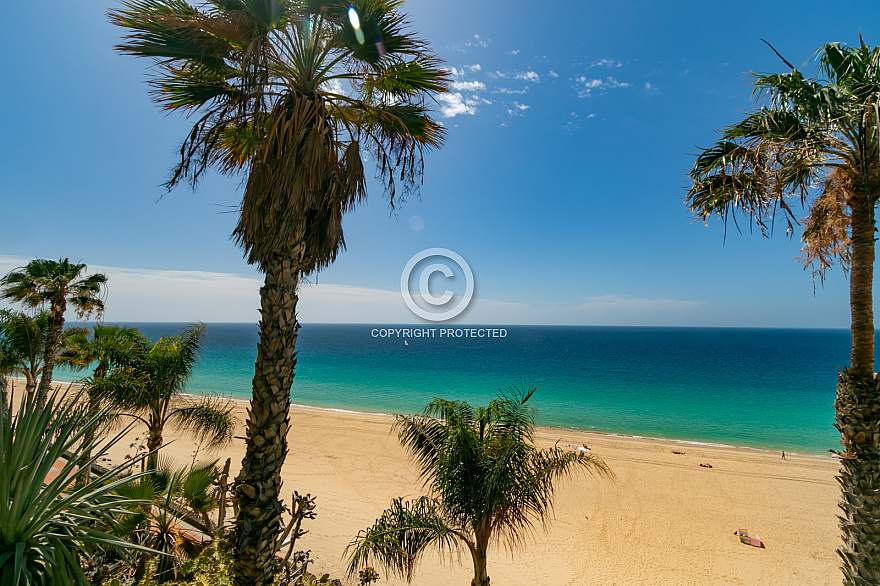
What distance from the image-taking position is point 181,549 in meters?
6.21

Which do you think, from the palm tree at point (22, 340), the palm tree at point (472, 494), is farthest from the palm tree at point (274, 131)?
the palm tree at point (22, 340)

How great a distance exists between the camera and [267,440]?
408 centimetres

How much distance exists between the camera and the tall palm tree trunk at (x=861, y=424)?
13.8ft

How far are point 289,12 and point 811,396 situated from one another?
53674 mm

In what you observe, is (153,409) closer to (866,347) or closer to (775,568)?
(866,347)

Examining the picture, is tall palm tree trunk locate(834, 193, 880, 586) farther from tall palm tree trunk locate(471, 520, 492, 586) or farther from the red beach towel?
the red beach towel

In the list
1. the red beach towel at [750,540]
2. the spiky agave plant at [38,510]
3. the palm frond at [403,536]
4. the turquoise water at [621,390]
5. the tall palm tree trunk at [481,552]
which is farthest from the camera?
the turquoise water at [621,390]

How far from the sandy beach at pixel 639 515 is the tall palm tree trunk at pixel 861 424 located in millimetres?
5252

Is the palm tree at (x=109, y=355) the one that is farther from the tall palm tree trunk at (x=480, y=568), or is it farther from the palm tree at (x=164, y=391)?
the tall palm tree trunk at (x=480, y=568)

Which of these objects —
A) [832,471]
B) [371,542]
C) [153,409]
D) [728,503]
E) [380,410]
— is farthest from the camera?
[380,410]

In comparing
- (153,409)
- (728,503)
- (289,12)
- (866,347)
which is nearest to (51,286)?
(153,409)

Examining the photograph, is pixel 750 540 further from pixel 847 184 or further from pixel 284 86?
pixel 284 86

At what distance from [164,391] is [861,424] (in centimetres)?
1156

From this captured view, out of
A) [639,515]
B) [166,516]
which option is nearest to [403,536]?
[166,516]
